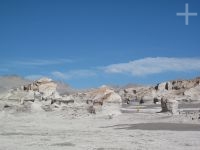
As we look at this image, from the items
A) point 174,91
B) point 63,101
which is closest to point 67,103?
point 63,101

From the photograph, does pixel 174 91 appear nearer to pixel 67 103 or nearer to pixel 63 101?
pixel 63 101

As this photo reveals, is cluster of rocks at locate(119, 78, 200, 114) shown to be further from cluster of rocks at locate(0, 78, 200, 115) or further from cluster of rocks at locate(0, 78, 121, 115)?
cluster of rocks at locate(0, 78, 121, 115)

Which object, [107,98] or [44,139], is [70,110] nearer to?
[107,98]

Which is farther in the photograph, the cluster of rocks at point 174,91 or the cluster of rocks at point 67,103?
the cluster of rocks at point 174,91

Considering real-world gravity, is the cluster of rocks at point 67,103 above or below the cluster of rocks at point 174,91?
below

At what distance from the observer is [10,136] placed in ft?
68.4

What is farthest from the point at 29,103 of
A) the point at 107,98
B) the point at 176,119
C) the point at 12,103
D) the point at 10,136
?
the point at 10,136

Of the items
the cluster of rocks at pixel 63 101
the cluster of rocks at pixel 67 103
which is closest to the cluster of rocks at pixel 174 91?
the cluster of rocks at pixel 63 101

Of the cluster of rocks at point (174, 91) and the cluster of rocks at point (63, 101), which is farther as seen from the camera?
the cluster of rocks at point (174, 91)

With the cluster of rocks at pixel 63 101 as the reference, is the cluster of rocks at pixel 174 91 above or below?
above

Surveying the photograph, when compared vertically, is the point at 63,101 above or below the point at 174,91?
below

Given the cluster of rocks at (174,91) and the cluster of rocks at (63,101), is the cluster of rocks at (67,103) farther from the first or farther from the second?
the cluster of rocks at (174,91)

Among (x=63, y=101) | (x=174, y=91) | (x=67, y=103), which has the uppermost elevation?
(x=174, y=91)

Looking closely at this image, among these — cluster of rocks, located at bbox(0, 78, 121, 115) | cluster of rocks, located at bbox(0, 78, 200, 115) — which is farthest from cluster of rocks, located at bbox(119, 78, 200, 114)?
cluster of rocks, located at bbox(0, 78, 121, 115)
